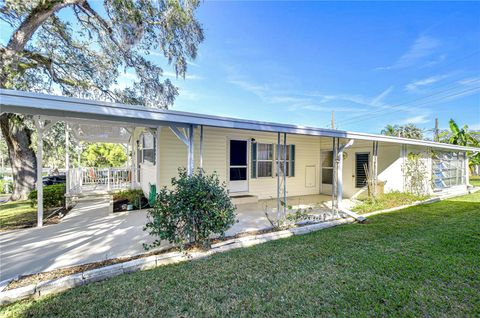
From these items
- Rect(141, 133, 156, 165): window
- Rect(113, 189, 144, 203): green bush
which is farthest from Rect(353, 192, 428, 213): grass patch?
Rect(113, 189, 144, 203): green bush

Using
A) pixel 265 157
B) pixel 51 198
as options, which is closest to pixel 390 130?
pixel 265 157

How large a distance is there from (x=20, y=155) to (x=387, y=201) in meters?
16.2

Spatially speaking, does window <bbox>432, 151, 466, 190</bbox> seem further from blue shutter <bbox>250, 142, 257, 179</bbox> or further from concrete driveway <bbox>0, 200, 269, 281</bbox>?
concrete driveway <bbox>0, 200, 269, 281</bbox>

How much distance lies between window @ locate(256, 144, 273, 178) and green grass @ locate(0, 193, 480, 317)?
4.46m

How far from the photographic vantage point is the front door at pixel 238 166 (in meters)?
7.97

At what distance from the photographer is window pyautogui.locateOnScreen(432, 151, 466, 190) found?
10797 mm

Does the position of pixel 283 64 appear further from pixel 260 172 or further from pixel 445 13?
pixel 260 172

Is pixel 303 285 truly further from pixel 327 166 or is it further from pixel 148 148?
pixel 327 166

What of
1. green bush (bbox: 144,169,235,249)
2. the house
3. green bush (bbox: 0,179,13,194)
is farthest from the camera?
green bush (bbox: 0,179,13,194)

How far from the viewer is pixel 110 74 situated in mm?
9789

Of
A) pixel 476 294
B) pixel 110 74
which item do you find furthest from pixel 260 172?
pixel 110 74

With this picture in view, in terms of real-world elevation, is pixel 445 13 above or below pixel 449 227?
above

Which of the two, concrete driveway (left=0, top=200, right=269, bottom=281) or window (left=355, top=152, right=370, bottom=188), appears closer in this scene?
concrete driveway (left=0, top=200, right=269, bottom=281)

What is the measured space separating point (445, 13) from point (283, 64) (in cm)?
944
